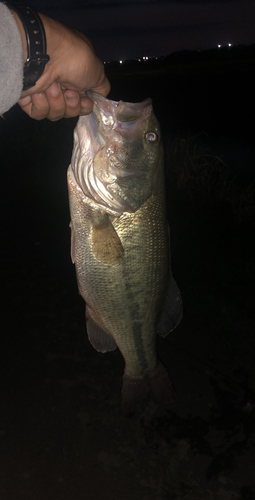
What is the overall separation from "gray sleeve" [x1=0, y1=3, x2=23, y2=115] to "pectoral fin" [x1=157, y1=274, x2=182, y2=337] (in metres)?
1.33

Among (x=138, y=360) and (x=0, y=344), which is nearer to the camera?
(x=138, y=360)

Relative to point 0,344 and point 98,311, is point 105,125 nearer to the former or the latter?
Answer: point 98,311

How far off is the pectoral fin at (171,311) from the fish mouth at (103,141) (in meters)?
0.65

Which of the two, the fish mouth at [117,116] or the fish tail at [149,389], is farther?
the fish tail at [149,389]

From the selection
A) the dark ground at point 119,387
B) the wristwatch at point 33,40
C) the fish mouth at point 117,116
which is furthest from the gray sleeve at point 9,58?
the dark ground at point 119,387

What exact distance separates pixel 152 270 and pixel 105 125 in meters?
0.81

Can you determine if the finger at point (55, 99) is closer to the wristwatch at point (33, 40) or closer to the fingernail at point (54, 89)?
the fingernail at point (54, 89)

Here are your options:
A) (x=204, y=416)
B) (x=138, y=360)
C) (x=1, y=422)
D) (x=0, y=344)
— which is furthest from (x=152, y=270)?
(x=0, y=344)

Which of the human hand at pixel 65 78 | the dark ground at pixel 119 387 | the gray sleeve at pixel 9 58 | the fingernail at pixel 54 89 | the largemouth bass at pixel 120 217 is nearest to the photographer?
the gray sleeve at pixel 9 58

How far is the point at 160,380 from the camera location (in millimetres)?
2105

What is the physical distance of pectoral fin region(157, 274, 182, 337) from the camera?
201 centimetres

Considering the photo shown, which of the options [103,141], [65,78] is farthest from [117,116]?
[65,78]

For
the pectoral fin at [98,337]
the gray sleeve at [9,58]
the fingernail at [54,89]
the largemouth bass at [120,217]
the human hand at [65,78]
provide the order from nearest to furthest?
the gray sleeve at [9,58] → the human hand at [65,78] → the fingernail at [54,89] → the largemouth bass at [120,217] → the pectoral fin at [98,337]

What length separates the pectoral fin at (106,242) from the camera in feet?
5.54
